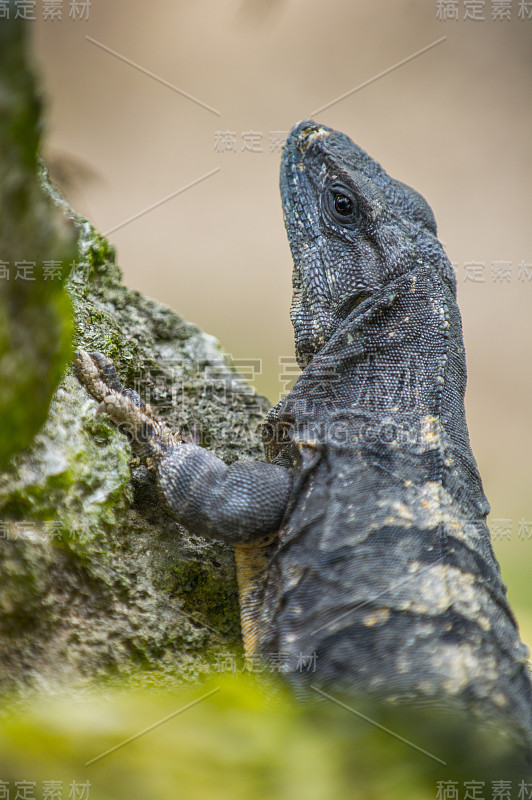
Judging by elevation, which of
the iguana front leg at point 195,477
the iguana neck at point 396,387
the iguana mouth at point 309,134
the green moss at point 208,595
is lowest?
the green moss at point 208,595

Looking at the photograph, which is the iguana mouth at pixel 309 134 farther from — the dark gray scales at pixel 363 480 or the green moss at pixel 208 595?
the green moss at pixel 208 595

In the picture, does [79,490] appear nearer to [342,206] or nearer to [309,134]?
[342,206]

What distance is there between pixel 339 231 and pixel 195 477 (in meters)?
1.96

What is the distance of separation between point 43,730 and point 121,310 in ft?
12.9

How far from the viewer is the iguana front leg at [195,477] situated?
3.60 m

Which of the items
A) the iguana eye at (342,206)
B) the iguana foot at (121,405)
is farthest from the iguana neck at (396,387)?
the iguana foot at (121,405)

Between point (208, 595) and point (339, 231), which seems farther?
point (339, 231)

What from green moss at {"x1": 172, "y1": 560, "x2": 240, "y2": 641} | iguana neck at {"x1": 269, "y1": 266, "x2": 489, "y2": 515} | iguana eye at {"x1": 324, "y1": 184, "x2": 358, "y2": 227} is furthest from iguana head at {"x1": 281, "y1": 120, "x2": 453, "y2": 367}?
green moss at {"x1": 172, "y1": 560, "x2": 240, "y2": 641}

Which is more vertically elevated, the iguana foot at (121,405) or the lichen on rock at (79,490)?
the iguana foot at (121,405)

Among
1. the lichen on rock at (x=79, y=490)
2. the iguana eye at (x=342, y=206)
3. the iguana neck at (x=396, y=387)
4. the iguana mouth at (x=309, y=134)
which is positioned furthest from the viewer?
the iguana mouth at (x=309, y=134)

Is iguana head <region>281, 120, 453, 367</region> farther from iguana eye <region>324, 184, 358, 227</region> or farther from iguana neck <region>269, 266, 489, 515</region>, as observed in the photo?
iguana neck <region>269, 266, 489, 515</region>

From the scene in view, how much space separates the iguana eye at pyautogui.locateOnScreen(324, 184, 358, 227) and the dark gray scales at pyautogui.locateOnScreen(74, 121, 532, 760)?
11 mm

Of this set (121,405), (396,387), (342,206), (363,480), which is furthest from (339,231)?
(121,405)

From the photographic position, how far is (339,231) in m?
4.35
